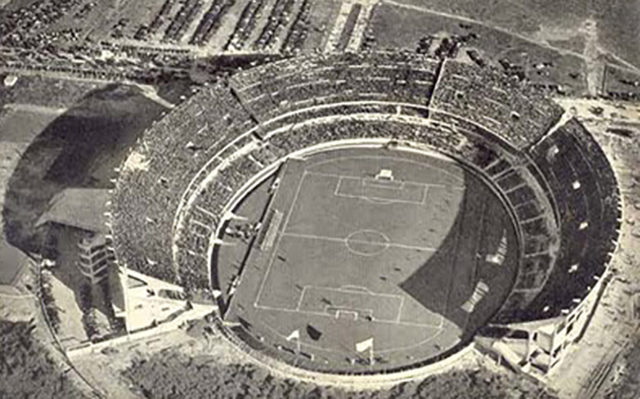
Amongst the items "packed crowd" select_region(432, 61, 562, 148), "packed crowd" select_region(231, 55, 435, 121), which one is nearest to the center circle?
"packed crowd" select_region(231, 55, 435, 121)

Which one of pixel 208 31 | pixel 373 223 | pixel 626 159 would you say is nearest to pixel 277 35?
pixel 208 31

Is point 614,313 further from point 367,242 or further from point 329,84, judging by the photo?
point 329,84

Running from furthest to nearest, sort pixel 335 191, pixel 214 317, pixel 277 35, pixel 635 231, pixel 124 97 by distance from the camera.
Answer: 1. pixel 277 35
2. pixel 124 97
3. pixel 335 191
4. pixel 635 231
5. pixel 214 317

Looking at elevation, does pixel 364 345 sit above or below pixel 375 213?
below

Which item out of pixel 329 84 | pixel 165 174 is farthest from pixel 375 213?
pixel 165 174

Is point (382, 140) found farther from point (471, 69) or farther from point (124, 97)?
point (124, 97)
